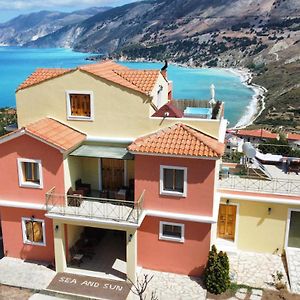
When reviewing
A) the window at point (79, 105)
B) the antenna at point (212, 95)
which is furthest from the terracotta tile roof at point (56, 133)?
the antenna at point (212, 95)

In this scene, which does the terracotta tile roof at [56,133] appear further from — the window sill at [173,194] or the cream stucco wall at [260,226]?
the cream stucco wall at [260,226]

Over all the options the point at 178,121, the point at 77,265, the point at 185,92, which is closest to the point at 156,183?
the point at 178,121

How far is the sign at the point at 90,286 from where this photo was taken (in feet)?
54.6

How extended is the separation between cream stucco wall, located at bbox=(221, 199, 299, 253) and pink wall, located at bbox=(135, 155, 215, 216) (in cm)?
286

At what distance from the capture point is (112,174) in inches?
760

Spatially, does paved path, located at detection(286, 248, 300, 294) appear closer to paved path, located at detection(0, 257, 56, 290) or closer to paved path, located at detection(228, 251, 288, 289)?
paved path, located at detection(228, 251, 288, 289)

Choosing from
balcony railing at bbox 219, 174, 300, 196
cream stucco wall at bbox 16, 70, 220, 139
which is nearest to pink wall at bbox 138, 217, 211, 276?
balcony railing at bbox 219, 174, 300, 196

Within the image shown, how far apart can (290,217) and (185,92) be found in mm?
125319

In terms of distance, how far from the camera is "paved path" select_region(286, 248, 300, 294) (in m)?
17.0

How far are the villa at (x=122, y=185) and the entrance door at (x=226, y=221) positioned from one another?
0.18 feet

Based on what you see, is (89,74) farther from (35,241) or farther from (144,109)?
(35,241)

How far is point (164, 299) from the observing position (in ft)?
53.5

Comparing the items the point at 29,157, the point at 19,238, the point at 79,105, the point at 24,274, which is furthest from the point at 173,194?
the point at 19,238

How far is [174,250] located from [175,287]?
1618 mm
